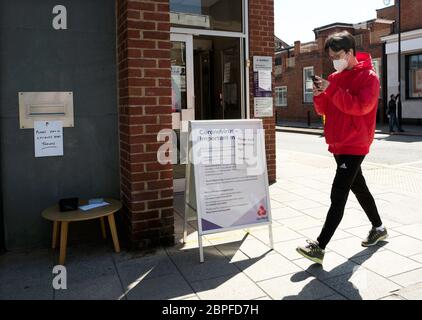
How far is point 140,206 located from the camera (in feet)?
14.3

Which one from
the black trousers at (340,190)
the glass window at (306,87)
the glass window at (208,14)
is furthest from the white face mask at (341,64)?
the glass window at (306,87)

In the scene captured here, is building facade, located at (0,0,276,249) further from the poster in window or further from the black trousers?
the poster in window

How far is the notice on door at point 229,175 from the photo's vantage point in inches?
165

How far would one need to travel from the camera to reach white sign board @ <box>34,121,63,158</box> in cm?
439

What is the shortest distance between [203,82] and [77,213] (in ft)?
14.2

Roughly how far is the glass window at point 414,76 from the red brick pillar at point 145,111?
22.2 meters

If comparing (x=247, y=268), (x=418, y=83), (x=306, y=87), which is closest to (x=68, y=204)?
(x=247, y=268)

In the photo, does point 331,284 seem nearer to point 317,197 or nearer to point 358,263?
point 358,263

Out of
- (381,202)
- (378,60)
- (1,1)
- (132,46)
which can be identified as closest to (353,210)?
(381,202)

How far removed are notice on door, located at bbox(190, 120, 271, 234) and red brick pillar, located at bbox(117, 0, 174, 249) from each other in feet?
1.40

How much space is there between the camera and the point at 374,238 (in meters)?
4.32

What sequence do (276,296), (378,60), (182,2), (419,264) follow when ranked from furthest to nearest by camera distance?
(378,60) → (182,2) → (419,264) → (276,296)

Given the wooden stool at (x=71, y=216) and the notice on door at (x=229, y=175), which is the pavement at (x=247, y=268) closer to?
the wooden stool at (x=71, y=216)

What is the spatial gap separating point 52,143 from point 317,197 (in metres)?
3.77
